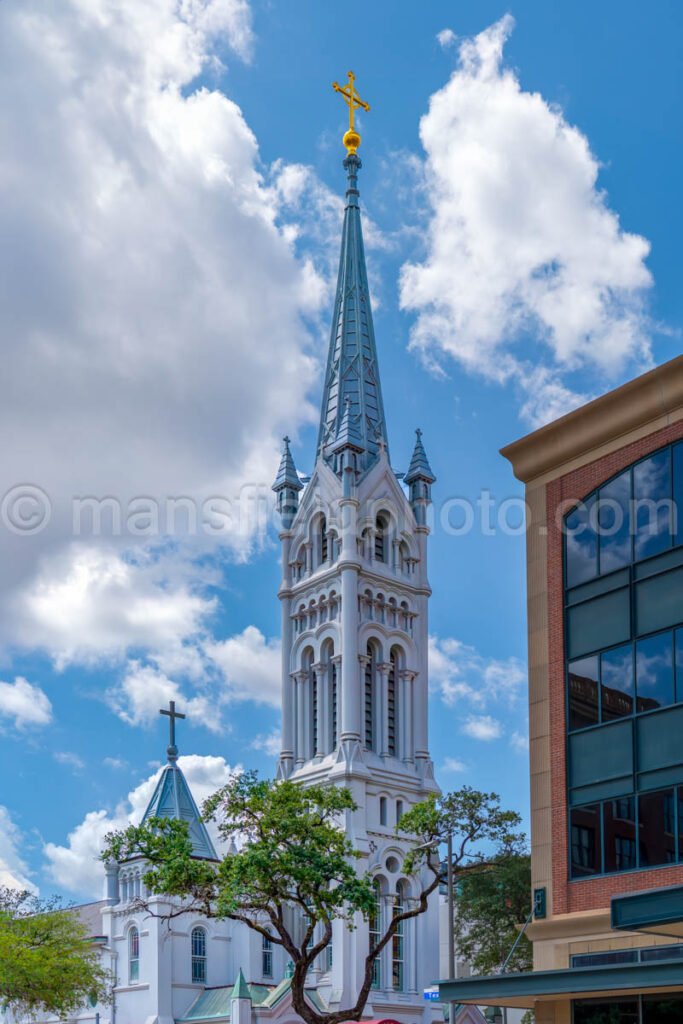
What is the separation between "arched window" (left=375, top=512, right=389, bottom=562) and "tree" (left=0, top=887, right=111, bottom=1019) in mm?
30784

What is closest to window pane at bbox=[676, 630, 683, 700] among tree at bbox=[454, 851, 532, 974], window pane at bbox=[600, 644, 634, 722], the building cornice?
window pane at bbox=[600, 644, 634, 722]

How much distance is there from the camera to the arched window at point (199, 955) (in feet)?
233

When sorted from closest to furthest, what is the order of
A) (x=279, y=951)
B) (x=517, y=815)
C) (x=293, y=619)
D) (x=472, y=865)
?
(x=517, y=815) < (x=472, y=865) < (x=279, y=951) < (x=293, y=619)

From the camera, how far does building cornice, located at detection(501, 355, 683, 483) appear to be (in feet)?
99.4

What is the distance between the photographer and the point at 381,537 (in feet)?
272

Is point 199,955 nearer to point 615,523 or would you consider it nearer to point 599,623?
point 599,623

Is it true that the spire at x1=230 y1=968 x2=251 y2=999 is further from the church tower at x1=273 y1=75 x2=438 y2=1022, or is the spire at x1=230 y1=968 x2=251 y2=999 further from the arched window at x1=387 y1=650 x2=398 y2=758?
the arched window at x1=387 y1=650 x2=398 y2=758

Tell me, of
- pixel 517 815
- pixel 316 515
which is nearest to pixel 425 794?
pixel 316 515

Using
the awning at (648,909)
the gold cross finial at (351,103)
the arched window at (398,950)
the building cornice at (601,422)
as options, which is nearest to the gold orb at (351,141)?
the gold cross finial at (351,103)

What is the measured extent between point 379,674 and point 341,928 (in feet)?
50.4

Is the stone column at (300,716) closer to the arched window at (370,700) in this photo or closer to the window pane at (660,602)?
the arched window at (370,700)

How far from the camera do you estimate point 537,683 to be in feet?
107

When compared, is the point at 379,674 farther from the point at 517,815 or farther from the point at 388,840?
the point at 517,815

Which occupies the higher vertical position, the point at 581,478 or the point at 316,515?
the point at 316,515
